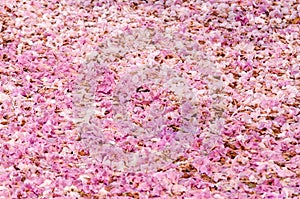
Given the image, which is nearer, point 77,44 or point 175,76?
point 175,76

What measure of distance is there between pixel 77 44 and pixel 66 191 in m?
3.95

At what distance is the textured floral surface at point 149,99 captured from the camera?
6812 mm

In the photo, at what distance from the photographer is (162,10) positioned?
11031 mm

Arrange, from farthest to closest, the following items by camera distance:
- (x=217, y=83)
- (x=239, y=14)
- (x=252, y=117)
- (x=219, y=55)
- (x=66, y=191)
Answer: (x=239, y=14), (x=219, y=55), (x=217, y=83), (x=252, y=117), (x=66, y=191)

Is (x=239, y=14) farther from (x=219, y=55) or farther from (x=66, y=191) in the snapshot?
(x=66, y=191)

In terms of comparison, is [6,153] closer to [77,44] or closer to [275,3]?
[77,44]

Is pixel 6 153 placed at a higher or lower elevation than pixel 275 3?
lower

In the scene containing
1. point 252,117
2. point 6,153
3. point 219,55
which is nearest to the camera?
point 6,153

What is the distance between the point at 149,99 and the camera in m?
8.44

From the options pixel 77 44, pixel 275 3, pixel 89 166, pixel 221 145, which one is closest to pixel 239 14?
pixel 275 3

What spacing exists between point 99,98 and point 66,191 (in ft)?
7.03

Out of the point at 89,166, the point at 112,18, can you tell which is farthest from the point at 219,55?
the point at 89,166

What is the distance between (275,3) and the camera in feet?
35.9

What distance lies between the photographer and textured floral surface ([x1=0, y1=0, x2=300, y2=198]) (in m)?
6.81
